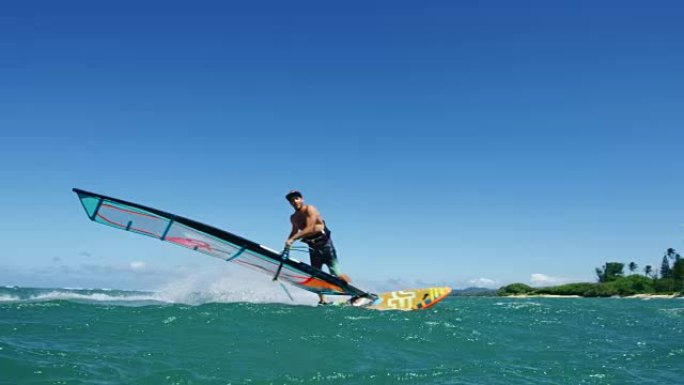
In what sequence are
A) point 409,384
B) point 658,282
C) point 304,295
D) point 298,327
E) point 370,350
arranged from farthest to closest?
point 658,282, point 304,295, point 298,327, point 370,350, point 409,384

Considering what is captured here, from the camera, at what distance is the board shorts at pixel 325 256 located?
10266 millimetres

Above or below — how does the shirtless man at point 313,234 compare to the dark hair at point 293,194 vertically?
below

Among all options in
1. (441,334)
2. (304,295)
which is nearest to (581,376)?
(441,334)

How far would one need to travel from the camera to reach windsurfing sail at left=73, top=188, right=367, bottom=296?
27.0ft

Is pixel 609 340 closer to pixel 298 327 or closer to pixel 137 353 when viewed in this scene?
pixel 298 327

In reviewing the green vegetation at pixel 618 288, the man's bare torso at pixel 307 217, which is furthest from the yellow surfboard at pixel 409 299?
the green vegetation at pixel 618 288

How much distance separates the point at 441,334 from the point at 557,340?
1.77 m

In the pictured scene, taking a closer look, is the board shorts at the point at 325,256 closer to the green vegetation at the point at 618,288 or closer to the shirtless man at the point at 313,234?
the shirtless man at the point at 313,234

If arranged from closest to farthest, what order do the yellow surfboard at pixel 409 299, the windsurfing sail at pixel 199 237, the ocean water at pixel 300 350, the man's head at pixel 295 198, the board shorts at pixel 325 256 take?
the ocean water at pixel 300 350 < the windsurfing sail at pixel 199 237 < the man's head at pixel 295 198 < the board shorts at pixel 325 256 < the yellow surfboard at pixel 409 299

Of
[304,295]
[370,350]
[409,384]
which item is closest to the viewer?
[409,384]

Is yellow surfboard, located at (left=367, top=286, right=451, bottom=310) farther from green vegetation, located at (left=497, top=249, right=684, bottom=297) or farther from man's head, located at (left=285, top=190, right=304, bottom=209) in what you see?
green vegetation, located at (left=497, top=249, right=684, bottom=297)

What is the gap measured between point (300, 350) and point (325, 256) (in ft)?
15.8

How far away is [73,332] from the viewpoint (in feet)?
20.0

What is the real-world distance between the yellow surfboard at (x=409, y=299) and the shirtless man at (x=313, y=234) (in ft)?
3.28
